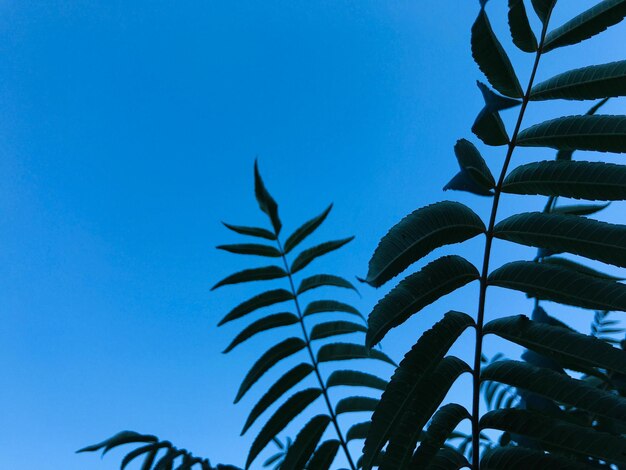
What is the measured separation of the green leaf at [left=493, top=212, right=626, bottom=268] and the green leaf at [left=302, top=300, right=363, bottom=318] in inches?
36.9

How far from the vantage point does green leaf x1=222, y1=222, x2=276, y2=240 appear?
7.20ft

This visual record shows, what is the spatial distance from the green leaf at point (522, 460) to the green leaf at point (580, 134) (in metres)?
0.61

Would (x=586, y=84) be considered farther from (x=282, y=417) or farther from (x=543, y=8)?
(x=282, y=417)

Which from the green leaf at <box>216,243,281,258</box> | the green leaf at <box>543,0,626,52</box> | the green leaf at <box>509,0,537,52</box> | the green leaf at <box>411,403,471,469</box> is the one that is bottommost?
the green leaf at <box>411,403,471,469</box>

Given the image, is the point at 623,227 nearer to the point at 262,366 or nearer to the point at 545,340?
the point at 545,340

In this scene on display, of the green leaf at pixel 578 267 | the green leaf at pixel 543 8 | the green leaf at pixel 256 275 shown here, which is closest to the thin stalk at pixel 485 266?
the green leaf at pixel 543 8

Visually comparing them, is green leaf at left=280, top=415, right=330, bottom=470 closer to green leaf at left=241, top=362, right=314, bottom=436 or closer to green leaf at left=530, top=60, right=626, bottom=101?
green leaf at left=241, top=362, right=314, bottom=436

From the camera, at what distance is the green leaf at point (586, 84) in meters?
1.13

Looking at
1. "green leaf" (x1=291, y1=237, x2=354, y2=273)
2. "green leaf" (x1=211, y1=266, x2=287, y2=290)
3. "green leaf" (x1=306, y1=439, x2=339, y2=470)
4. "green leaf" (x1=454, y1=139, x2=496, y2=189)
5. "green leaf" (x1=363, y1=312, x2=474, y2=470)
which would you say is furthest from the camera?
"green leaf" (x1=291, y1=237, x2=354, y2=273)

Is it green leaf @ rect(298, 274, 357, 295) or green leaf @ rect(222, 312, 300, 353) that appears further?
green leaf @ rect(298, 274, 357, 295)

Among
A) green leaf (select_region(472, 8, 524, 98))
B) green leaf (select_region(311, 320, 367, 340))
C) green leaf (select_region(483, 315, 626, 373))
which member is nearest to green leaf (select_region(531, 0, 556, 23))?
green leaf (select_region(472, 8, 524, 98))

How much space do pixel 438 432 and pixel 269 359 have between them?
3.09 feet

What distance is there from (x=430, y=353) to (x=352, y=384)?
1.08 m

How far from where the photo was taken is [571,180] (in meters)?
1.16
